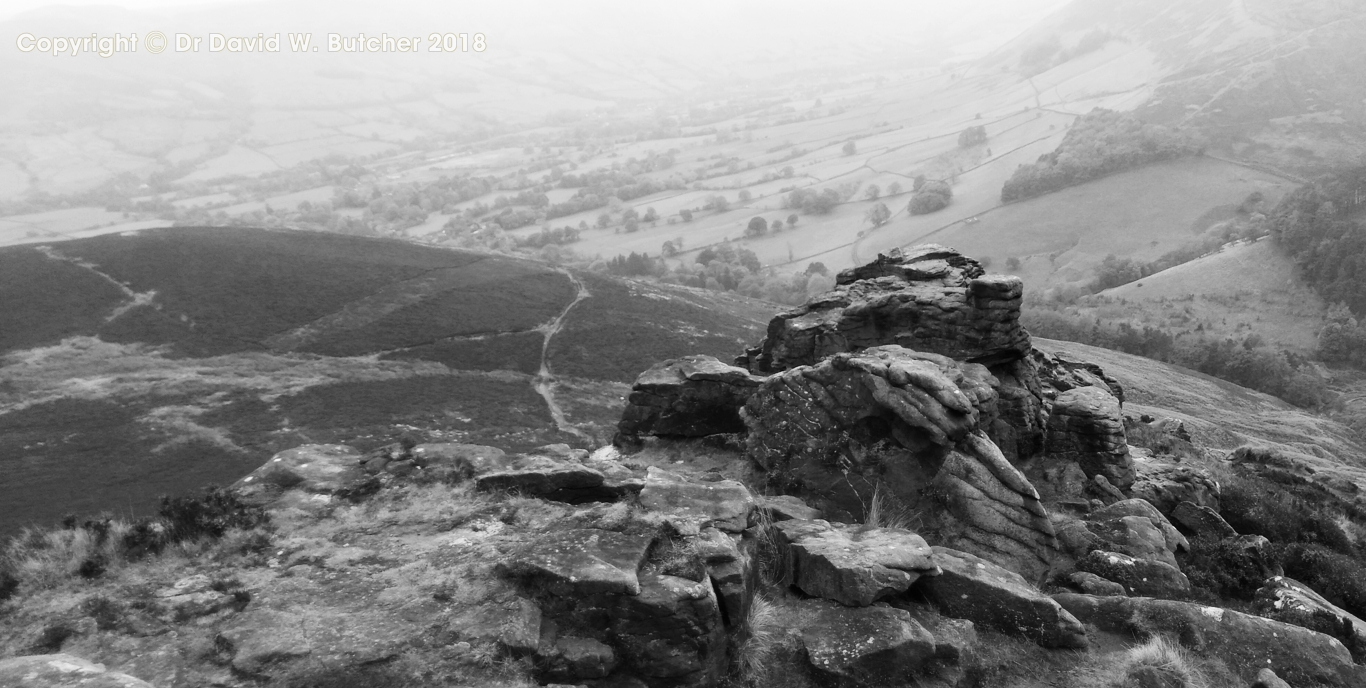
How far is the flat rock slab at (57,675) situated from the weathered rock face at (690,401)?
16637 millimetres

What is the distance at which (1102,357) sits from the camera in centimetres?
6319

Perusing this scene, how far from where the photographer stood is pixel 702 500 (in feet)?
46.6

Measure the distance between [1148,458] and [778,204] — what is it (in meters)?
126

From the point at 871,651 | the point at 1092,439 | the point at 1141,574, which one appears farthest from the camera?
the point at 1092,439

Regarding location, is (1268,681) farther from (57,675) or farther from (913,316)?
(57,675)

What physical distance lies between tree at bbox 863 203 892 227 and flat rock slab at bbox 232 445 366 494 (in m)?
122

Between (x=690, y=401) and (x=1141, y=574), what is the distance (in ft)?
44.2

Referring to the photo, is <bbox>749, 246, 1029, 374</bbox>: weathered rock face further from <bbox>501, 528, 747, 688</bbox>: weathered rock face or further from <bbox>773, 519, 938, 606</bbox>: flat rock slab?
<bbox>501, 528, 747, 688</bbox>: weathered rock face

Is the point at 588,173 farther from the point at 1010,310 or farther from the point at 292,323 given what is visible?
the point at 1010,310

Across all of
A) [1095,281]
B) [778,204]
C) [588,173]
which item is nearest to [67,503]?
[1095,281]

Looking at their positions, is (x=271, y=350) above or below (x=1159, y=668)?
above

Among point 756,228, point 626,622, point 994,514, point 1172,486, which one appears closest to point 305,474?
point 626,622

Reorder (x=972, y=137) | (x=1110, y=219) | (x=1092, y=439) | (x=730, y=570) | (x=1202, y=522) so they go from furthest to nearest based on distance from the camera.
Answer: (x=972, y=137), (x=1110, y=219), (x=1092, y=439), (x=1202, y=522), (x=730, y=570)

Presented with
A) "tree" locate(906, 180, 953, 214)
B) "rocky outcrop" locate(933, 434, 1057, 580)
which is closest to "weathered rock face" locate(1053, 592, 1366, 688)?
"rocky outcrop" locate(933, 434, 1057, 580)
